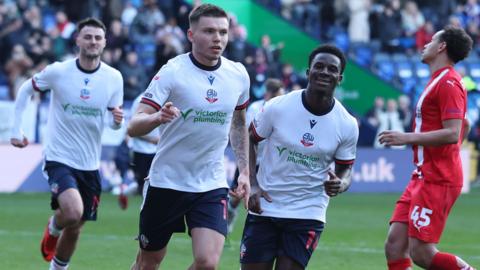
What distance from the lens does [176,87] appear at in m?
8.93

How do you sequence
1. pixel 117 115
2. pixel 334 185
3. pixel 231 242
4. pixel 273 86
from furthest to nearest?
1. pixel 231 242
2. pixel 273 86
3. pixel 117 115
4. pixel 334 185

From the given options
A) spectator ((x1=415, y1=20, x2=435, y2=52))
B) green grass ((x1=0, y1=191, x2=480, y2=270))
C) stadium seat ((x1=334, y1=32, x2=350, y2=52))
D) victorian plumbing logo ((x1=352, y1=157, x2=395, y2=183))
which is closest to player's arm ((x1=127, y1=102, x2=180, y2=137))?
green grass ((x1=0, y1=191, x2=480, y2=270))

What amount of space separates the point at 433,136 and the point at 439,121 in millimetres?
329

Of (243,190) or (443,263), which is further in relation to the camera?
(443,263)

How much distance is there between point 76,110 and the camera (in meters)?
11.7

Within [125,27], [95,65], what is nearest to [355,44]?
[125,27]

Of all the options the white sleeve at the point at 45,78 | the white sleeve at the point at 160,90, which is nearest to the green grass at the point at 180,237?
the white sleeve at the point at 45,78

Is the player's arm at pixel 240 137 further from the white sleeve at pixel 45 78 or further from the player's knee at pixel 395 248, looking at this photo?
the white sleeve at pixel 45 78

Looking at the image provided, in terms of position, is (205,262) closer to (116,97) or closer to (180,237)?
(116,97)

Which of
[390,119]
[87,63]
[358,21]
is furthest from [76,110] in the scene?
[358,21]

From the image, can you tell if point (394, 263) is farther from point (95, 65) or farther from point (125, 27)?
point (125, 27)

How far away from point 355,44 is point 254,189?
73.1 feet

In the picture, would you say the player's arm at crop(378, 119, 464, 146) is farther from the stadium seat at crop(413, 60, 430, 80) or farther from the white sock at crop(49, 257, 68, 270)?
the stadium seat at crop(413, 60, 430, 80)

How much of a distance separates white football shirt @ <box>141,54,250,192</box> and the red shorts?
1.64 m
